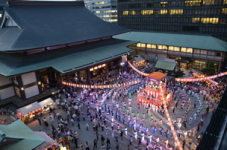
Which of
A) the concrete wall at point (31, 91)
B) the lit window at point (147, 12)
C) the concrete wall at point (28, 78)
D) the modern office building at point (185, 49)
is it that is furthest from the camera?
the lit window at point (147, 12)

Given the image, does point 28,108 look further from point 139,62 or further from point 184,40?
point 184,40

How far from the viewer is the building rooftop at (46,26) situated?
106 feet

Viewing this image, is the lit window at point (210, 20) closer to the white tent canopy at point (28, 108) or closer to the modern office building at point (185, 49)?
the modern office building at point (185, 49)

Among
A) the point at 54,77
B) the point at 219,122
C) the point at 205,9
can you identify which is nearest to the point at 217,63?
the point at 205,9

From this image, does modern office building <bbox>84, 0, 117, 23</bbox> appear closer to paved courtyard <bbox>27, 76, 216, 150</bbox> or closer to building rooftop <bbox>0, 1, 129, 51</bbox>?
building rooftop <bbox>0, 1, 129, 51</bbox>

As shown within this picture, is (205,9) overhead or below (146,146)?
overhead

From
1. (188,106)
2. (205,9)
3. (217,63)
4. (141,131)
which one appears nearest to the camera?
(141,131)

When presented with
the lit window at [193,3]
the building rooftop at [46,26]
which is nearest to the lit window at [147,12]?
the lit window at [193,3]

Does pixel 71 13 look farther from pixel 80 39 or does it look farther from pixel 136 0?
pixel 136 0

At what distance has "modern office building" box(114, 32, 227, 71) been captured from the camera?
4184 cm

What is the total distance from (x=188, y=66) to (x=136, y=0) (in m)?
33.6

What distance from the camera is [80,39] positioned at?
38.5 m

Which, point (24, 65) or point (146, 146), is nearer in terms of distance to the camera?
point (146, 146)

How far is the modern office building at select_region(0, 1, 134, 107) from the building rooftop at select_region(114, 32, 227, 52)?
984 centimetres
